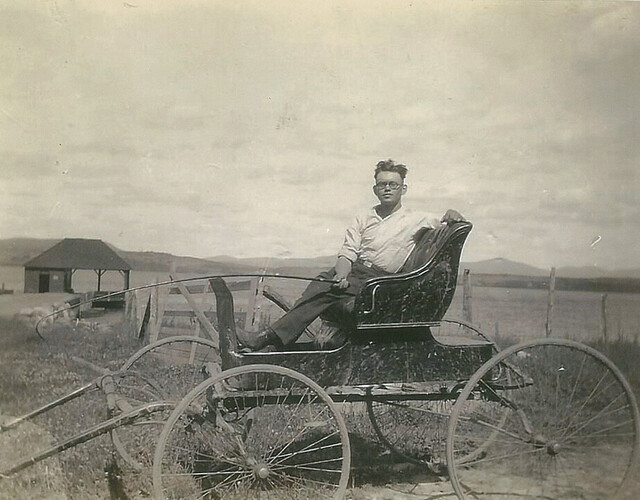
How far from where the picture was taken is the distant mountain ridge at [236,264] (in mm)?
3930

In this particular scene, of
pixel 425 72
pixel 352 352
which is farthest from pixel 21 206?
pixel 425 72

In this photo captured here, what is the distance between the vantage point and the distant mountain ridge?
393 centimetres

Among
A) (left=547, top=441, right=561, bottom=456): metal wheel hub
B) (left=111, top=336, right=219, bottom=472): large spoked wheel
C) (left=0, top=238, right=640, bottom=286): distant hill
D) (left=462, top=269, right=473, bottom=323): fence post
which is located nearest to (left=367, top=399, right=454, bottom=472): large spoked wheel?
(left=462, top=269, right=473, bottom=323): fence post

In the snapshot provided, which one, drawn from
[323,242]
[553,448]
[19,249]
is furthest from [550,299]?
[19,249]

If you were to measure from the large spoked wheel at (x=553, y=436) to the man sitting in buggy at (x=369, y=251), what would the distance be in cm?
89

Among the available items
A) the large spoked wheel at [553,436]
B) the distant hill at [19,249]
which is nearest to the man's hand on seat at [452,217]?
the large spoked wheel at [553,436]

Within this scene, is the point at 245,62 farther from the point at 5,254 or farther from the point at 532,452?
the point at 532,452

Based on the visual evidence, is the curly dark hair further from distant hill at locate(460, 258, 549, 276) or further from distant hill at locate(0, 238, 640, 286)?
distant hill at locate(460, 258, 549, 276)

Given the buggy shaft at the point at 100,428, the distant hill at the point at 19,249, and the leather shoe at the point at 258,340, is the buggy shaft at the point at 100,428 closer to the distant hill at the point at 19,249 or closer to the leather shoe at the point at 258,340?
the leather shoe at the point at 258,340

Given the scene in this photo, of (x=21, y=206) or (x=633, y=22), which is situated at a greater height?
(x=633, y=22)

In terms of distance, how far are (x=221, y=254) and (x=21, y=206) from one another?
1129mm

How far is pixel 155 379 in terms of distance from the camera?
4156 mm

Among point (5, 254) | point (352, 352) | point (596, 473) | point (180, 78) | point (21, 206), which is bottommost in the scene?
point (596, 473)

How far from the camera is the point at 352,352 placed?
3.68m
